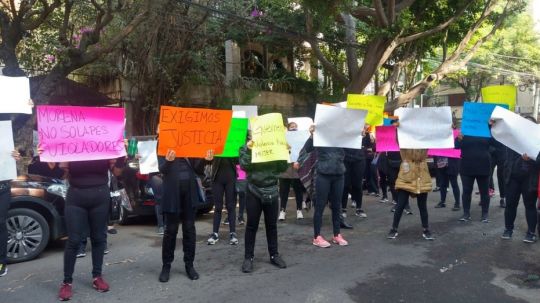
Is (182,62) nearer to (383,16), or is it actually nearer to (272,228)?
(383,16)

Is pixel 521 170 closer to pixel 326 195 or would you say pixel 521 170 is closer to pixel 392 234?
pixel 392 234

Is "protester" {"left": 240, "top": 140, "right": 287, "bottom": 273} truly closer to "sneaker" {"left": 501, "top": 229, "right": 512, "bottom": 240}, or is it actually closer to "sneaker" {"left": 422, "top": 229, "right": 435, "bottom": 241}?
"sneaker" {"left": 422, "top": 229, "right": 435, "bottom": 241}

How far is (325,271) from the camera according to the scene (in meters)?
5.16

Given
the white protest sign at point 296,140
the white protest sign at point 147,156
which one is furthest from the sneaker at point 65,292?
the white protest sign at point 296,140

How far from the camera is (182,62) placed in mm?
12312

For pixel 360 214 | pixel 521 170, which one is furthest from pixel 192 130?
pixel 521 170

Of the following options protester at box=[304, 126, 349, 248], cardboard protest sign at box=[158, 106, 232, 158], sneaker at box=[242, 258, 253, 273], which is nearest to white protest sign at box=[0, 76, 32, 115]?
cardboard protest sign at box=[158, 106, 232, 158]

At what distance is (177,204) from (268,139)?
4.02 feet

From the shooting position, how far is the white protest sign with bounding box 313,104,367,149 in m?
6.08

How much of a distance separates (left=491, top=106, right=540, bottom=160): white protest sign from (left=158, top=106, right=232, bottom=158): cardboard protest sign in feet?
11.4

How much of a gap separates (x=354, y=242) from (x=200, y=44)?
25.5 ft

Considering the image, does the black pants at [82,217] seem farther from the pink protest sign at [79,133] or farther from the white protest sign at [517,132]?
the white protest sign at [517,132]

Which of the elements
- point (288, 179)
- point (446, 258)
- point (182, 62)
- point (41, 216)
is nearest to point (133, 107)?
point (182, 62)

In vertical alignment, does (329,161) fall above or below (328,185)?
above
